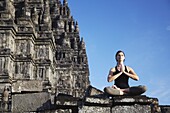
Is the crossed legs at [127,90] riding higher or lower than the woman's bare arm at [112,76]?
lower

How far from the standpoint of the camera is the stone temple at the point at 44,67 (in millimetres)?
6957

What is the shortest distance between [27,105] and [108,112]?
1.83 meters

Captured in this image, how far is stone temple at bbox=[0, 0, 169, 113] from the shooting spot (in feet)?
22.8

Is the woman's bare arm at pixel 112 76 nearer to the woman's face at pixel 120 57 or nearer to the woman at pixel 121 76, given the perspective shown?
the woman at pixel 121 76

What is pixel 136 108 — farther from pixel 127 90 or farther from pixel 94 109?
pixel 94 109

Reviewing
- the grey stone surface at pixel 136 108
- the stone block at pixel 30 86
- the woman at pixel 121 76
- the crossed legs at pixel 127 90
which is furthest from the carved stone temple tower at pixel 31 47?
the grey stone surface at pixel 136 108

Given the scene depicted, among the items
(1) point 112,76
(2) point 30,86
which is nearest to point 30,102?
(2) point 30,86

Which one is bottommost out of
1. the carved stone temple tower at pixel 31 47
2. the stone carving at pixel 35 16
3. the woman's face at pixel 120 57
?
the woman's face at pixel 120 57

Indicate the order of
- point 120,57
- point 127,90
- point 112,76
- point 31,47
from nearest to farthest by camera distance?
point 127,90, point 112,76, point 120,57, point 31,47

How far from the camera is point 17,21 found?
1239 inches

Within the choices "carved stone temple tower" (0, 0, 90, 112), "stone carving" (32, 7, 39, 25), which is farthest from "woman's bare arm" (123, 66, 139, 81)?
"stone carving" (32, 7, 39, 25)

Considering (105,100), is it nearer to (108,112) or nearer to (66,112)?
(108,112)

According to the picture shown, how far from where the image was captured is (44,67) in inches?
1312

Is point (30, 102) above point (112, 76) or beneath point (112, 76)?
beneath
